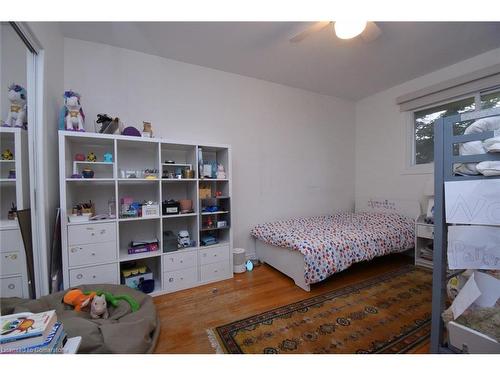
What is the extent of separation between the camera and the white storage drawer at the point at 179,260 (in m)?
2.06

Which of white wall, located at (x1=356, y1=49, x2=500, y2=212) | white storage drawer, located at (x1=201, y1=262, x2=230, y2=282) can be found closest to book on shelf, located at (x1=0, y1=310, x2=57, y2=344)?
white storage drawer, located at (x1=201, y1=262, x2=230, y2=282)

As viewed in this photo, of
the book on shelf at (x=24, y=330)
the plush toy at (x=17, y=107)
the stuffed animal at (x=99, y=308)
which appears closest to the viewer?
the book on shelf at (x=24, y=330)

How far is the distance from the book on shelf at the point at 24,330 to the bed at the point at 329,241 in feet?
5.77

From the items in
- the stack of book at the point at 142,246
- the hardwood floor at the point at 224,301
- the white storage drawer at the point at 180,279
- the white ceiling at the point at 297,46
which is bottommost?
the hardwood floor at the point at 224,301

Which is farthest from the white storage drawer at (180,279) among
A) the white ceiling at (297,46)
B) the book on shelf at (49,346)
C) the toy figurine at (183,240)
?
the white ceiling at (297,46)

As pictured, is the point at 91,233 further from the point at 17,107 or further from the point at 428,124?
the point at 428,124

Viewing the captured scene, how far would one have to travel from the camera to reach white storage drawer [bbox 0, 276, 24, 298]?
50.9 inches

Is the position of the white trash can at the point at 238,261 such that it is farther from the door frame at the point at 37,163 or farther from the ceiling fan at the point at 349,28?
the ceiling fan at the point at 349,28

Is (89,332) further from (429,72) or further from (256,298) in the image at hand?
(429,72)

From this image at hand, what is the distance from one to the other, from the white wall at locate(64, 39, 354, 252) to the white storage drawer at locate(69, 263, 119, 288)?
4.65 ft

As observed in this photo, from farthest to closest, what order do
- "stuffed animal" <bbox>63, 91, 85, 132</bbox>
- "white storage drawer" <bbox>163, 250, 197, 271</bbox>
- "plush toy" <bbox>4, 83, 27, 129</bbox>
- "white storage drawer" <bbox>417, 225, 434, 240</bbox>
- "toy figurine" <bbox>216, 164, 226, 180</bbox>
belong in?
"white storage drawer" <bbox>417, 225, 434, 240</bbox> < "toy figurine" <bbox>216, 164, 226, 180</bbox> < "white storage drawer" <bbox>163, 250, 197, 271</bbox> < "stuffed animal" <bbox>63, 91, 85, 132</bbox> < "plush toy" <bbox>4, 83, 27, 129</bbox>

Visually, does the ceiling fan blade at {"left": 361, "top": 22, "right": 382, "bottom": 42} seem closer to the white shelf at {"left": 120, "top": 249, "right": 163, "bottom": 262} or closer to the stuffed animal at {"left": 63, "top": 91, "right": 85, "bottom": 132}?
the stuffed animal at {"left": 63, "top": 91, "right": 85, "bottom": 132}
